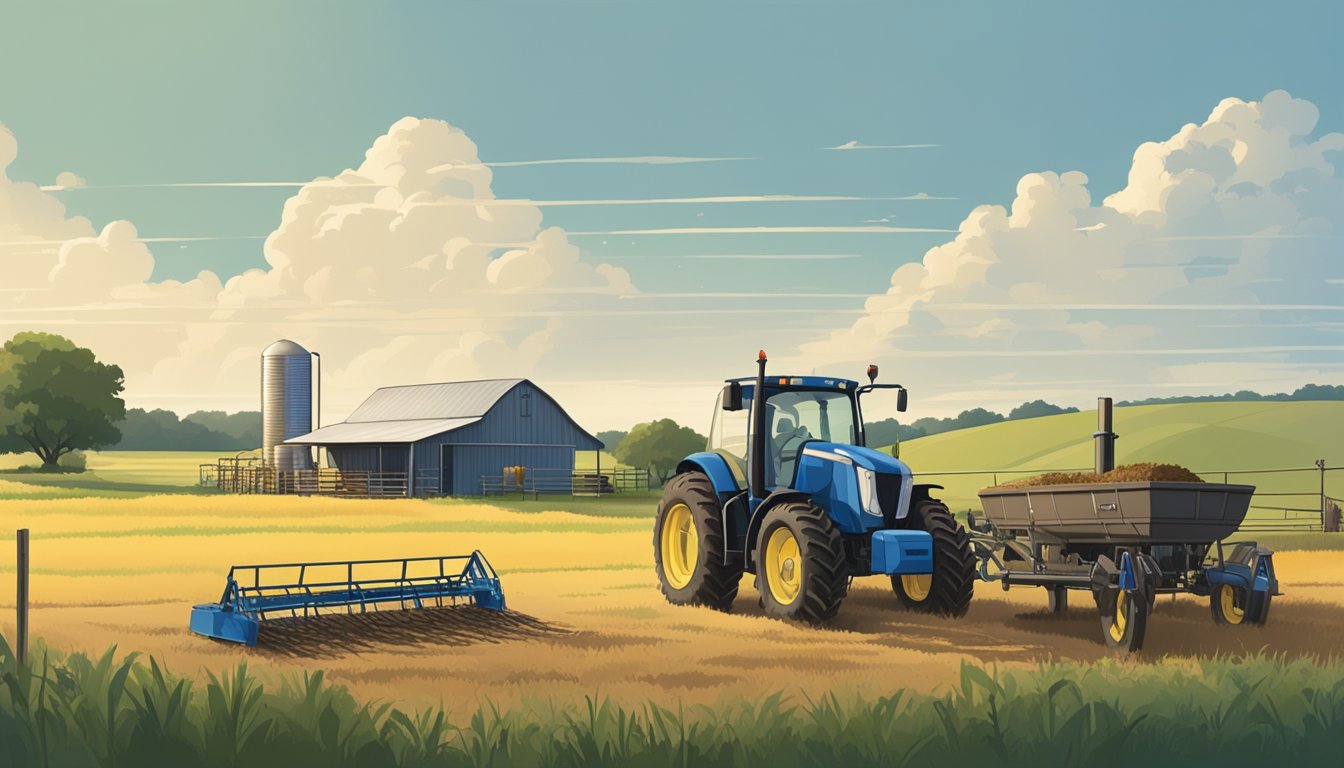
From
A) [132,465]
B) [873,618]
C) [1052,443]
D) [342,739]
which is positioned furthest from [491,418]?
[132,465]

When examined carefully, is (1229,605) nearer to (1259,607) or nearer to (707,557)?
(1259,607)

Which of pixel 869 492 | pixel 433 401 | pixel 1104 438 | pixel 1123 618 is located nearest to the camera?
pixel 1123 618

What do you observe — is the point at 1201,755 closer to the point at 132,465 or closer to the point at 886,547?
the point at 886,547

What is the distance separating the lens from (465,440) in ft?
173

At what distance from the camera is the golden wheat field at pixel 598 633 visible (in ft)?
36.1

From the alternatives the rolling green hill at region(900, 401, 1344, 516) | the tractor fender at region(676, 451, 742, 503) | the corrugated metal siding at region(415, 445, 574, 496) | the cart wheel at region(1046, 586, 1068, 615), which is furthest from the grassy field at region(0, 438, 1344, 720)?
the rolling green hill at region(900, 401, 1344, 516)

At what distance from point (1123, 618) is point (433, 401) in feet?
159

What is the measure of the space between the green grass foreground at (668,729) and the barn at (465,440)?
42.2 metres

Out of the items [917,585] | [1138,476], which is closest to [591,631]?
[917,585]

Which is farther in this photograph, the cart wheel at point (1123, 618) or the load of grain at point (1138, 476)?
the load of grain at point (1138, 476)

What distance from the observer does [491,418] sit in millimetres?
54031

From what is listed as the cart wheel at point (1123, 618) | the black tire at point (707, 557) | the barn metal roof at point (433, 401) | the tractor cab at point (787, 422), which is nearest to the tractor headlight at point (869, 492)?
the tractor cab at point (787, 422)

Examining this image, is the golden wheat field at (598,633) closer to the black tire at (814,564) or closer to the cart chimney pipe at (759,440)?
the black tire at (814,564)

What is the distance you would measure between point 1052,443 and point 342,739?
59.3 meters
